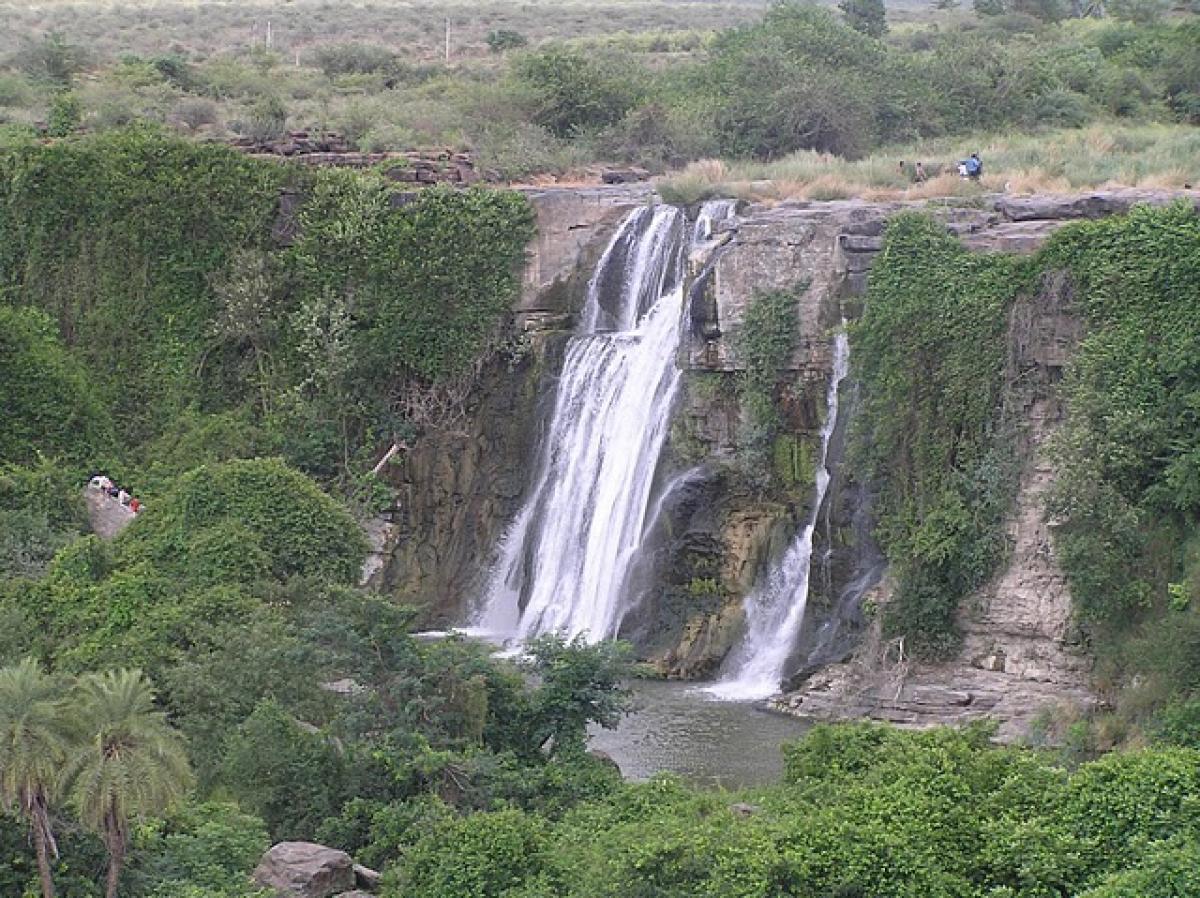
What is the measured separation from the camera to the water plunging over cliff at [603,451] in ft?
98.8

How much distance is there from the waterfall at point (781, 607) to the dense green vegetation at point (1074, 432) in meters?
1.03

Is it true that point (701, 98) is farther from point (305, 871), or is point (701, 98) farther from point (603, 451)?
point (305, 871)

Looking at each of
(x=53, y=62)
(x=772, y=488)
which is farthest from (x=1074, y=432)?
(x=53, y=62)

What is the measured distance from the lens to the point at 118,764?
52.0 feet

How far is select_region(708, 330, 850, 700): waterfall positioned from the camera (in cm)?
2784

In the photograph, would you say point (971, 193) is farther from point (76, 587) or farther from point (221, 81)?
point (221, 81)

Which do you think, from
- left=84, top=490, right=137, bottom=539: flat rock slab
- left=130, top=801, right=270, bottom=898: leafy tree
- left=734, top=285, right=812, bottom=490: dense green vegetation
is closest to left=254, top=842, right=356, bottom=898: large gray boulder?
left=130, top=801, right=270, bottom=898: leafy tree

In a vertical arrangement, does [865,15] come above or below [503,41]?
above

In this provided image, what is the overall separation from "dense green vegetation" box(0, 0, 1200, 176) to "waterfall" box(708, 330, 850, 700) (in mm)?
10319

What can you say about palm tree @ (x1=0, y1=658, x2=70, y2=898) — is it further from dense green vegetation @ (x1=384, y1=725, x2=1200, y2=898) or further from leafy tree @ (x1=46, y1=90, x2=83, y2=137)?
leafy tree @ (x1=46, y1=90, x2=83, y2=137)

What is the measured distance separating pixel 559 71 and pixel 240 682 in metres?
25.4

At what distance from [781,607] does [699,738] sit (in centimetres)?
409

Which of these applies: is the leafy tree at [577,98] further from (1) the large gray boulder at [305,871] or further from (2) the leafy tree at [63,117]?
(1) the large gray boulder at [305,871]

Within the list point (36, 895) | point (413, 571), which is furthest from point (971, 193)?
point (36, 895)
